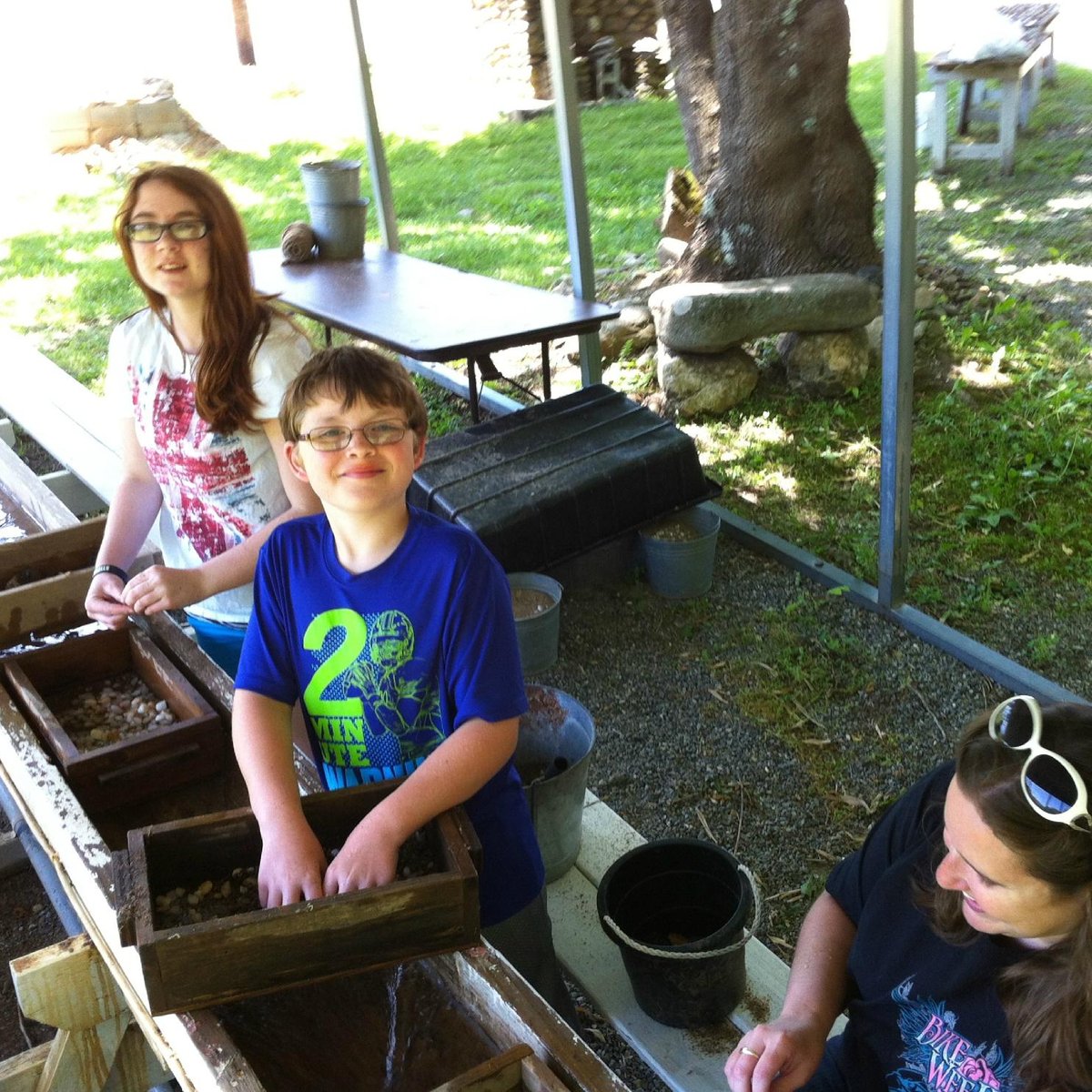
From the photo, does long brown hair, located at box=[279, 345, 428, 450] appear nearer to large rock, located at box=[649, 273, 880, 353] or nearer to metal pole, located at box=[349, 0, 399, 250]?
large rock, located at box=[649, 273, 880, 353]

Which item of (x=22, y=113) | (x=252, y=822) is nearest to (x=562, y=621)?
(x=252, y=822)

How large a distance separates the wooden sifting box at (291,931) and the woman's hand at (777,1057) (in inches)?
16.0

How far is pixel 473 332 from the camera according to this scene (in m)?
4.72

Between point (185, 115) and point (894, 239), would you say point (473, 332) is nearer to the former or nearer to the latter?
point (894, 239)

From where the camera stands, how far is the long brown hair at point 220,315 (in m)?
2.25

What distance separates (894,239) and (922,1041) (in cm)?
273

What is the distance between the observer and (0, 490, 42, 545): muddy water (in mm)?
3156

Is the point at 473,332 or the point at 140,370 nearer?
the point at 140,370

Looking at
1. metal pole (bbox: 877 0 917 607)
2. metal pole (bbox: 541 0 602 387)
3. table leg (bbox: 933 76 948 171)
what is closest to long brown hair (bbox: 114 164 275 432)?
metal pole (bbox: 877 0 917 607)

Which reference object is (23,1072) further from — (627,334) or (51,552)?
(627,334)

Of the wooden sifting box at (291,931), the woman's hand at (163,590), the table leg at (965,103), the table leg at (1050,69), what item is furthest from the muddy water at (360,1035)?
the table leg at (1050,69)

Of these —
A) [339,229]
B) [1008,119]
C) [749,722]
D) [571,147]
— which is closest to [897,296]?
[749,722]

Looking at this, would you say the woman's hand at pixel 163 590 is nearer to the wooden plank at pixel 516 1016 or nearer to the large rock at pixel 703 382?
the wooden plank at pixel 516 1016

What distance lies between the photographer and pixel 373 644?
170cm
